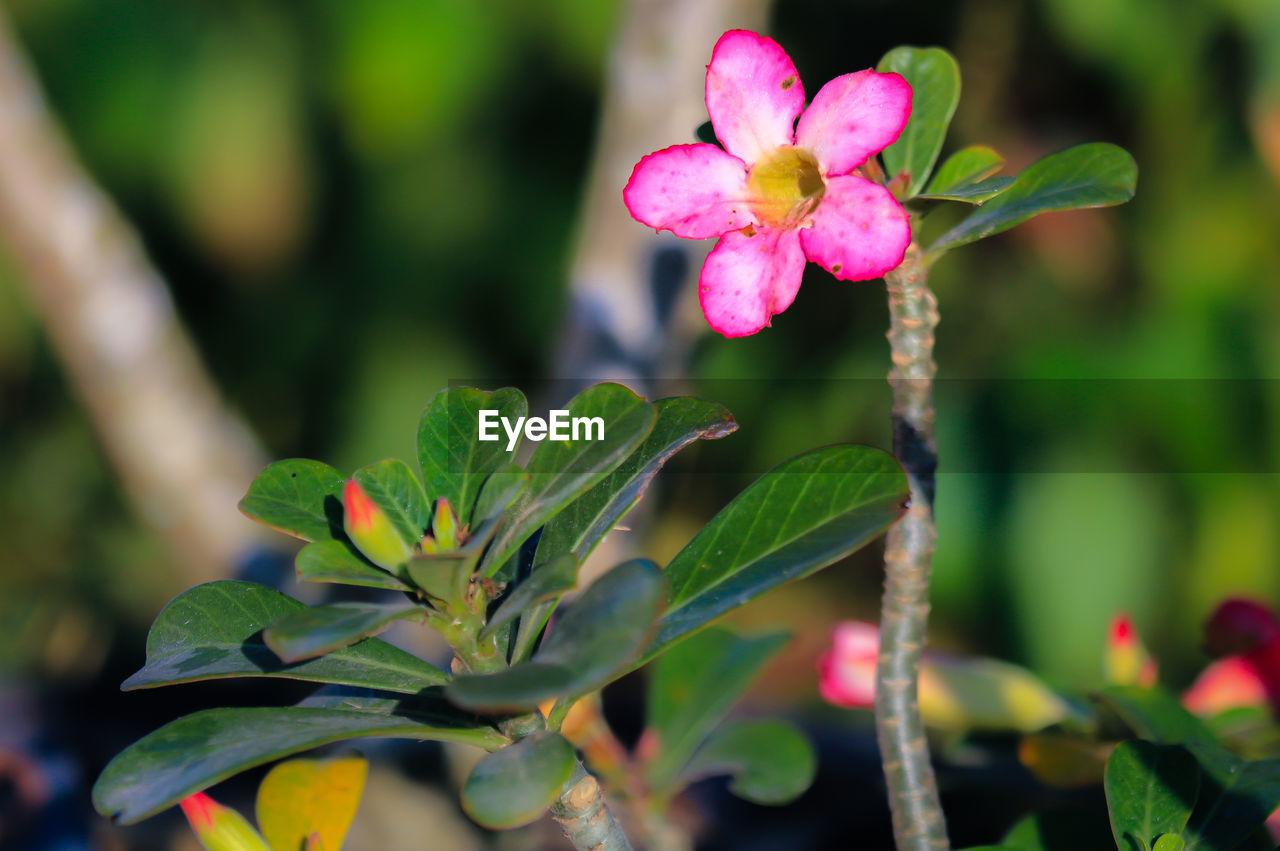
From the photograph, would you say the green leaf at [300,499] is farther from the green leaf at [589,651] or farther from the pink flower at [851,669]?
the pink flower at [851,669]

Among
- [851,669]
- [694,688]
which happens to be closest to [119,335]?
[694,688]

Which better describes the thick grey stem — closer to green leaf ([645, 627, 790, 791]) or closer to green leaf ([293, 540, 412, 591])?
green leaf ([293, 540, 412, 591])

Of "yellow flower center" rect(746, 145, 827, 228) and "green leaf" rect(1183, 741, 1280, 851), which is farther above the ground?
"yellow flower center" rect(746, 145, 827, 228)

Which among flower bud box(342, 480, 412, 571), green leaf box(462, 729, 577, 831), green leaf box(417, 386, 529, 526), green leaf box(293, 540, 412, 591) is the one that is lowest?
green leaf box(462, 729, 577, 831)

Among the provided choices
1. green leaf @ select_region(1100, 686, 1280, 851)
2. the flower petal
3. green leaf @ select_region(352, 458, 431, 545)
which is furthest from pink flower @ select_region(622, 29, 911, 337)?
green leaf @ select_region(1100, 686, 1280, 851)

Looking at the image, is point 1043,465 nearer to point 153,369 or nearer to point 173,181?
point 153,369
